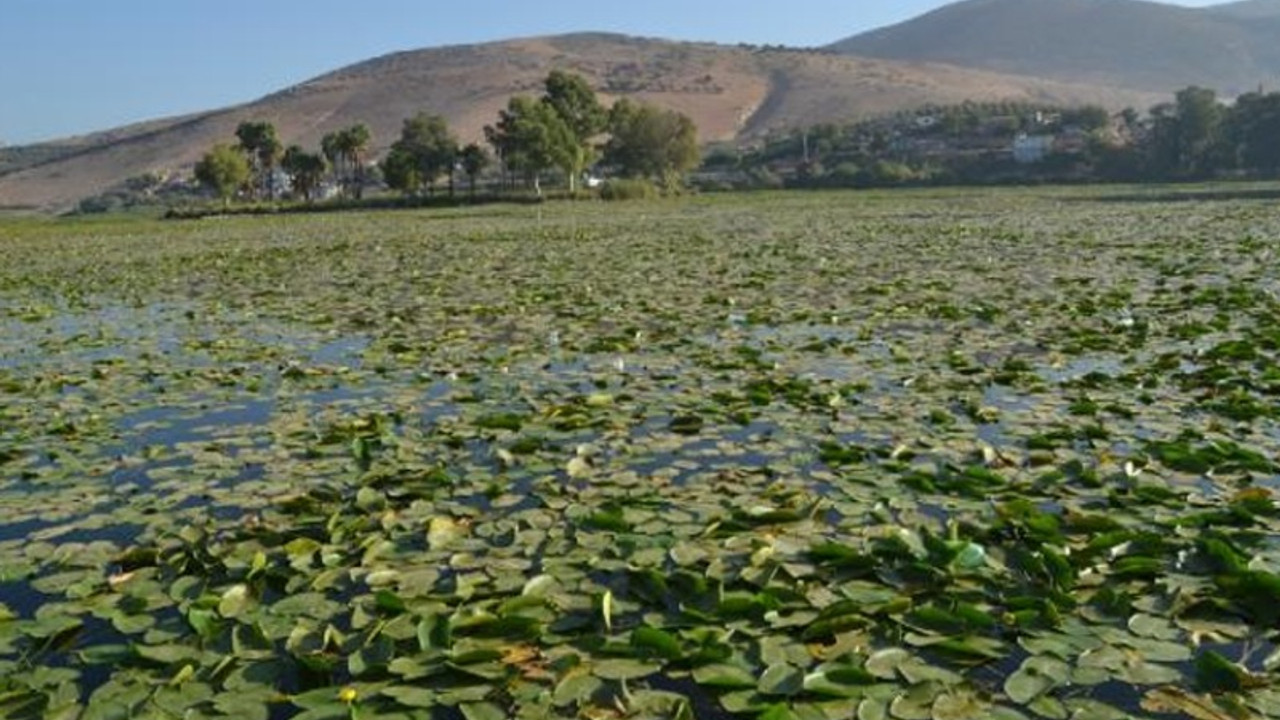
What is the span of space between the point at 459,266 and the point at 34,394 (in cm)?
1116

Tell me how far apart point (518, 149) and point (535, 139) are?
10.6ft

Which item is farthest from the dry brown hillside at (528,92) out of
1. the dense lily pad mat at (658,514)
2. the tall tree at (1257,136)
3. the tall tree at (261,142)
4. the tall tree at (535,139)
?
the dense lily pad mat at (658,514)

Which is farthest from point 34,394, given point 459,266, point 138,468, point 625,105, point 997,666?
point 625,105

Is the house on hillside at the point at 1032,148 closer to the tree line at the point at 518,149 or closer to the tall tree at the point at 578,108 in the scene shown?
the tree line at the point at 518,149

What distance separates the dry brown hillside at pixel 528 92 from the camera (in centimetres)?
14925

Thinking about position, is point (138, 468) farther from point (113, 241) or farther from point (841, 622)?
point (113, 241)

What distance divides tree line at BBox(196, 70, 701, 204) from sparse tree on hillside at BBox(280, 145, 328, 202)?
65mm

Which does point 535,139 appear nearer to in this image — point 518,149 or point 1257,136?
point 518,149

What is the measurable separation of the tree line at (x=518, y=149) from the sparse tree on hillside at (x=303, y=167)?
65 mm

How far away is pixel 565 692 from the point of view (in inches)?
130

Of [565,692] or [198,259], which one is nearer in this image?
[565,692]

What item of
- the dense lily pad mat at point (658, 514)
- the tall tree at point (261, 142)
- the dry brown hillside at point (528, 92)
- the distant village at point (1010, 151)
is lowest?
the dense lily pad mat at point (658, 514)

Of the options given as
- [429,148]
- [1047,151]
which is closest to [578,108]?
[429,148]

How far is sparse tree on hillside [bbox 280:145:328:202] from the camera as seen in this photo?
7081cm
